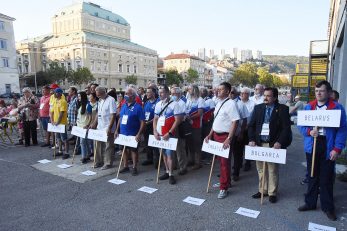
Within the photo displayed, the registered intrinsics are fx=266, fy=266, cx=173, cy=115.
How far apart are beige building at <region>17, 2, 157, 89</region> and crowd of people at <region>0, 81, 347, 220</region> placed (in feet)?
223

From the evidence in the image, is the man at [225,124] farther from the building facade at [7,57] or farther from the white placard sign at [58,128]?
the building facade at [7,57]

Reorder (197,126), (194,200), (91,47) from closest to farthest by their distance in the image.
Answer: (194,200)
(197,126)
(91,47)

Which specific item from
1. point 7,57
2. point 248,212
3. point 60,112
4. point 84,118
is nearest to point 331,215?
point 248,212

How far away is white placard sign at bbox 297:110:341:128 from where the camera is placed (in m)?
3.73

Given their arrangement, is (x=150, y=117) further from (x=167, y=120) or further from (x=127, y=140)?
(x=167, y=120)

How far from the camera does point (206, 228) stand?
148 inches

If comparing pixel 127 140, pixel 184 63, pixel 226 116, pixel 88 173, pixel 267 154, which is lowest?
pixel 88 173

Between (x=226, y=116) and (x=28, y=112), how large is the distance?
7020mm

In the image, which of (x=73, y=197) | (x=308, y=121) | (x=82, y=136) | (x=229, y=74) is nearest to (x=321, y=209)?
(x=308, y=121)

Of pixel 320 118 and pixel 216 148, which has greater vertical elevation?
pixel 320 118

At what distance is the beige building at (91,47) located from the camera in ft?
238

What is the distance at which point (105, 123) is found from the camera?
6.44 meters

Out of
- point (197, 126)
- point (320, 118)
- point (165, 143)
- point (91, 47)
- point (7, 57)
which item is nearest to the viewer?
point (320, 118)

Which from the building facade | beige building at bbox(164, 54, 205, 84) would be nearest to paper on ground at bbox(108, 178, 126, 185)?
the building facade
